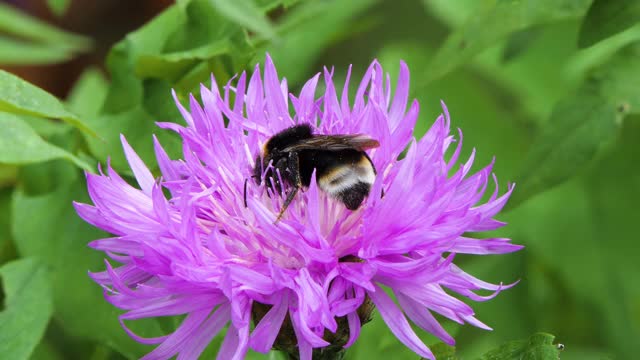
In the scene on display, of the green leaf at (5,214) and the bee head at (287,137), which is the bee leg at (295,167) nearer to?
the bee head at (287,137)

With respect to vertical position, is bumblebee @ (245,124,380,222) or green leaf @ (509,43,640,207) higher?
green leaf @ (509,43,640,207)

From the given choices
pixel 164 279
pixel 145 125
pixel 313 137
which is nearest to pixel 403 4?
pixel 145 125

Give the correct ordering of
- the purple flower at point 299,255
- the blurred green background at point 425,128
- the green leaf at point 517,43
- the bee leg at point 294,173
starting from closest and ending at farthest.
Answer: the purple flower at point 299,255 < the bee leg at point 294,173 < the blurred green background at point 425,128 < the green leaf at point 517,43

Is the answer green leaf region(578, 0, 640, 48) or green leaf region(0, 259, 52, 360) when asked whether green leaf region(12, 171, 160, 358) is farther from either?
green leaf region(578, 0, 640, 48)

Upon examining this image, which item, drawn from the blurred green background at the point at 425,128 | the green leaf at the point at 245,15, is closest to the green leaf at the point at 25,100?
the blurred green background at the point at 425,128

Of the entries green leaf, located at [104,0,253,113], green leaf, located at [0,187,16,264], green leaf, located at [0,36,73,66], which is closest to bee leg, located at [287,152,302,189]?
green leaf, located at [104,0,253,113]

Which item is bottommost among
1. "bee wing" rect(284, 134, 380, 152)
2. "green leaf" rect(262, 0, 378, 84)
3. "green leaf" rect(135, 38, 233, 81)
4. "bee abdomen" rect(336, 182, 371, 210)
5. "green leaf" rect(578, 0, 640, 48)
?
"bee abdomen" rect(336, 182, 371, 210)

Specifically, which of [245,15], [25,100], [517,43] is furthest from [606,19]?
[25,100]
